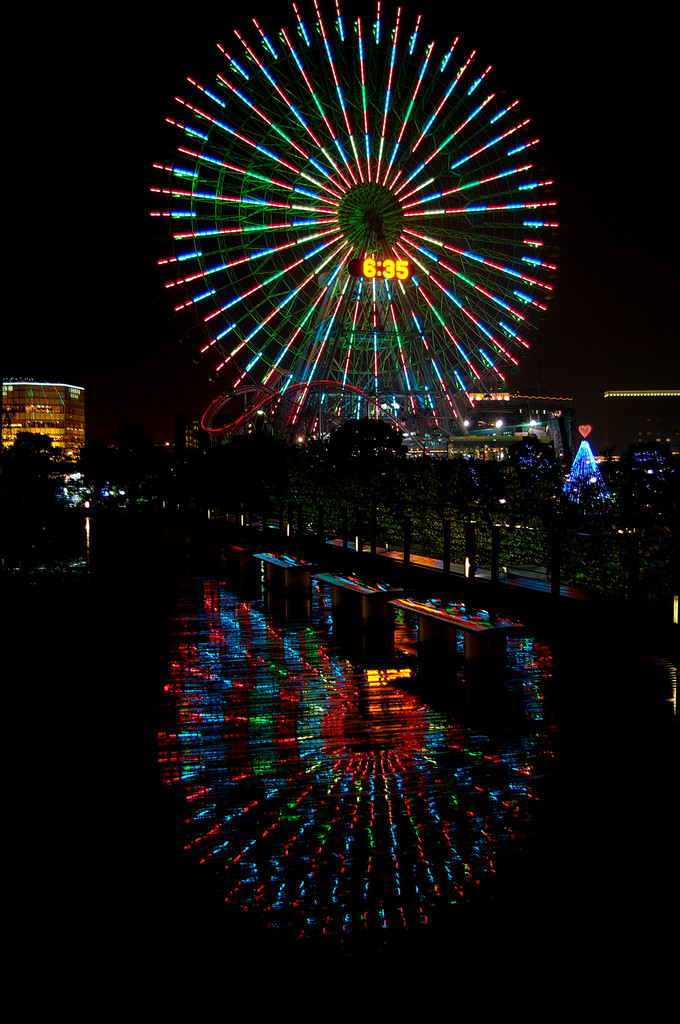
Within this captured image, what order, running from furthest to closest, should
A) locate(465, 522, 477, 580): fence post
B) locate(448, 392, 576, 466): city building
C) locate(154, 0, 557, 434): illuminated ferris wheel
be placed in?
locate(448, 392, 576, 466): city building, locate(154, 0, 557, 434): illuminated ferris wheel, locate(465, 522, 477, 580): fence post

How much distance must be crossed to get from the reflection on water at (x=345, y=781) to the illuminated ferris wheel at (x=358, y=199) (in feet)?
76.4

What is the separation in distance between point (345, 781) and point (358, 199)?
2924 centimetres

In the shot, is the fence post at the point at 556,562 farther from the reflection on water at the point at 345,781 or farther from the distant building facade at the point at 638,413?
the distant building facade at the point at 638,413

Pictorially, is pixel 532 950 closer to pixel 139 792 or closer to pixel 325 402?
pixel 139 792

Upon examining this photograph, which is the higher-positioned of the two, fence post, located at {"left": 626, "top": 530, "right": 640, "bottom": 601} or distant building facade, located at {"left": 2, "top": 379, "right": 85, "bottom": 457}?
distant building facade, located at {"left": 2, "top": 379, "right": 85, "bottom": 457}

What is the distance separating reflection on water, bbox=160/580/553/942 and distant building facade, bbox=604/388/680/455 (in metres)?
183

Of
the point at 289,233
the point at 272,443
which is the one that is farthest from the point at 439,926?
the point at 289,233

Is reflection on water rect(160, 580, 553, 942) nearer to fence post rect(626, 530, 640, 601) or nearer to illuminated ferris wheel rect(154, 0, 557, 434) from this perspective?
fence post rect(626, 530, 640, 601)

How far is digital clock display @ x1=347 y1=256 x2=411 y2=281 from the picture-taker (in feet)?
100

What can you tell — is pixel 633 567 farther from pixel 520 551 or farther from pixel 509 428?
pixel 509 428

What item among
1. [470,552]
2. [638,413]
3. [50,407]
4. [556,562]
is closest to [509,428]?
[470,552]

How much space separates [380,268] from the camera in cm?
3070

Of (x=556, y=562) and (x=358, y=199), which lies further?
(x=358, y=199)

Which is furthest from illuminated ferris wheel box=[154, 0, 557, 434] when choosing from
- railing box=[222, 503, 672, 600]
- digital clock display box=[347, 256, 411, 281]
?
railing box=[222, 503, 672, 600]
